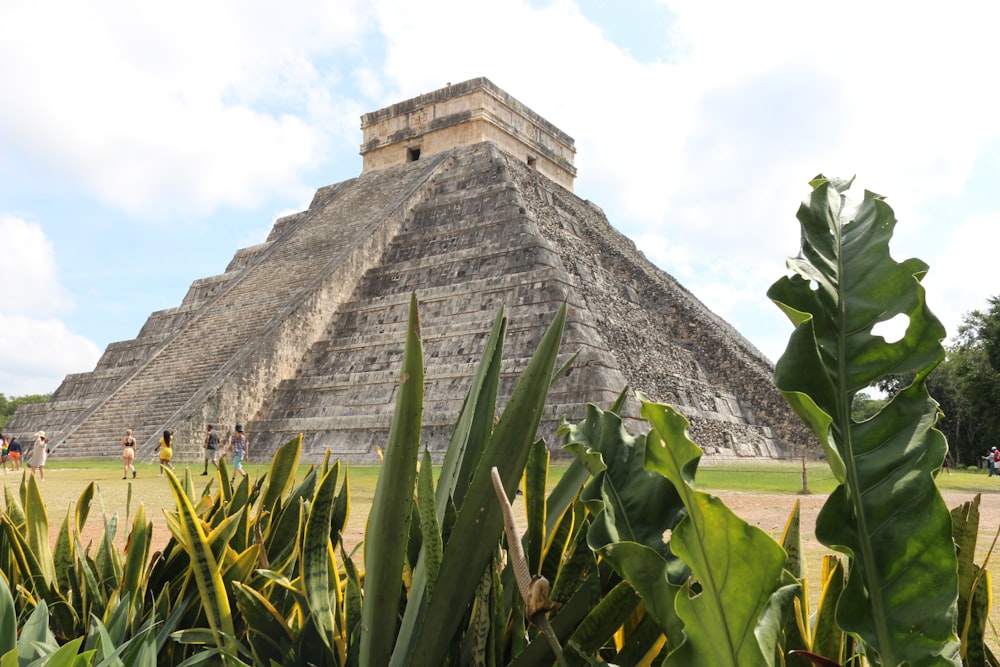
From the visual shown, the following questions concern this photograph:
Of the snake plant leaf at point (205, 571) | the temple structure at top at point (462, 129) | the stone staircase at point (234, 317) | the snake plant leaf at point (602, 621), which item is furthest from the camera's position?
the temple structure at top at point (462, 129)

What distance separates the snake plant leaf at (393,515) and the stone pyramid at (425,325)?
10.5m

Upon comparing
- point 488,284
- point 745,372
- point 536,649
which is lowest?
point 536,649

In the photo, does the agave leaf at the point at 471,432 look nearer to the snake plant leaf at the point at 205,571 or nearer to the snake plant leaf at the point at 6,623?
the snake plant leaf at the point at 205,571

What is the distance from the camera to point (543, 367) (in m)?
0.92

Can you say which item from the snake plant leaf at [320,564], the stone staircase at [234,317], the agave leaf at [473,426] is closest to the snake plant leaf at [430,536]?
the agave leaf at [473,426]

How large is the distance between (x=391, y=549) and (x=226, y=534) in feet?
2.25

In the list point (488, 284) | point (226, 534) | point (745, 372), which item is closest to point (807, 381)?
point (226, 534)

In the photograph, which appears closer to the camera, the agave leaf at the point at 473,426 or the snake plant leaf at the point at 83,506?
the agave leaf at the point at 473,426

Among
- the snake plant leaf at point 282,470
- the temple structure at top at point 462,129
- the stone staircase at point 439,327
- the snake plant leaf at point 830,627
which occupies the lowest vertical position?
the snake plant leaf at point 830,627

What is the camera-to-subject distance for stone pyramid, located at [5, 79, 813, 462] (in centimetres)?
1380

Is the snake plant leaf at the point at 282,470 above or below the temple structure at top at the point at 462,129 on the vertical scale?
below

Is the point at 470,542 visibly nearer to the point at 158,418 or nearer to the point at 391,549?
the point at 391,549

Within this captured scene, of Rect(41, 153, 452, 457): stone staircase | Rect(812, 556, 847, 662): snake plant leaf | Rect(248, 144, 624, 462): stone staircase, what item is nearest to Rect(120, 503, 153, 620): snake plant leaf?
Rect(812, 556, 847, 662): snake plant leaf

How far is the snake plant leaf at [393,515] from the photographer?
907 millimetres
